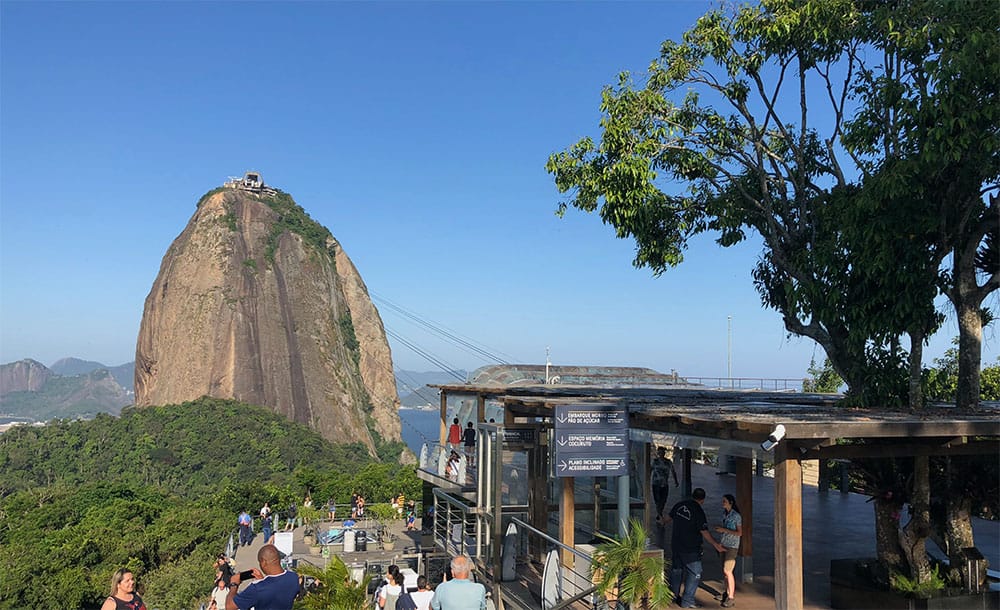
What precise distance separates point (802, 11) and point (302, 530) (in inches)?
935

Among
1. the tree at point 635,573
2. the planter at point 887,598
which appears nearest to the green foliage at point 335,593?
the tree at point 635,573

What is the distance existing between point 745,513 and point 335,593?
5.78 m

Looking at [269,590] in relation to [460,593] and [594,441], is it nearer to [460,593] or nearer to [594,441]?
[460,593]

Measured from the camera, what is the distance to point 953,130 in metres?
9.88

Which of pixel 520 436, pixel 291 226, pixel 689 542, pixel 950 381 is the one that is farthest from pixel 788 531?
pixel 291 226

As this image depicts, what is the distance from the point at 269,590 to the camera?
5188 mm

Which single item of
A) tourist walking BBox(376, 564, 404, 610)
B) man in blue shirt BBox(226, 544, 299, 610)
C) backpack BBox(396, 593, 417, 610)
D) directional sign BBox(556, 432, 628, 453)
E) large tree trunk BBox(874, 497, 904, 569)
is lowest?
tourist walking BBox(376, 564, 404, 610)

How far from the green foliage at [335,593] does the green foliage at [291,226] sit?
108898 millimetres

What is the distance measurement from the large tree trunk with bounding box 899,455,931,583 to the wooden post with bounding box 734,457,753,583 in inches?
73.5

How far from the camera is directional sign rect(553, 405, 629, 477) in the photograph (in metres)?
9.33

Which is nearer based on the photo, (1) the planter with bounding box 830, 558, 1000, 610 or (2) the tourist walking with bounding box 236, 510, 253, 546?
(1) the planter with bounding box 830, 558, 1000, 610

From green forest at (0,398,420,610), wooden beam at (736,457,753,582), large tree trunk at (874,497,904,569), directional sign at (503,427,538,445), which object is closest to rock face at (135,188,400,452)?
green forest at (0,398,420,610)

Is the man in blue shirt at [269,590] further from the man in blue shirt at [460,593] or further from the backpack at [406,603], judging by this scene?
the backpack at [406,603]

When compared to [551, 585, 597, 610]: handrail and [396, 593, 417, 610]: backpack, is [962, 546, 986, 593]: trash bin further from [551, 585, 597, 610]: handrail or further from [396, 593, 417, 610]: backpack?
[396, 593, 417, 610]: backpack
